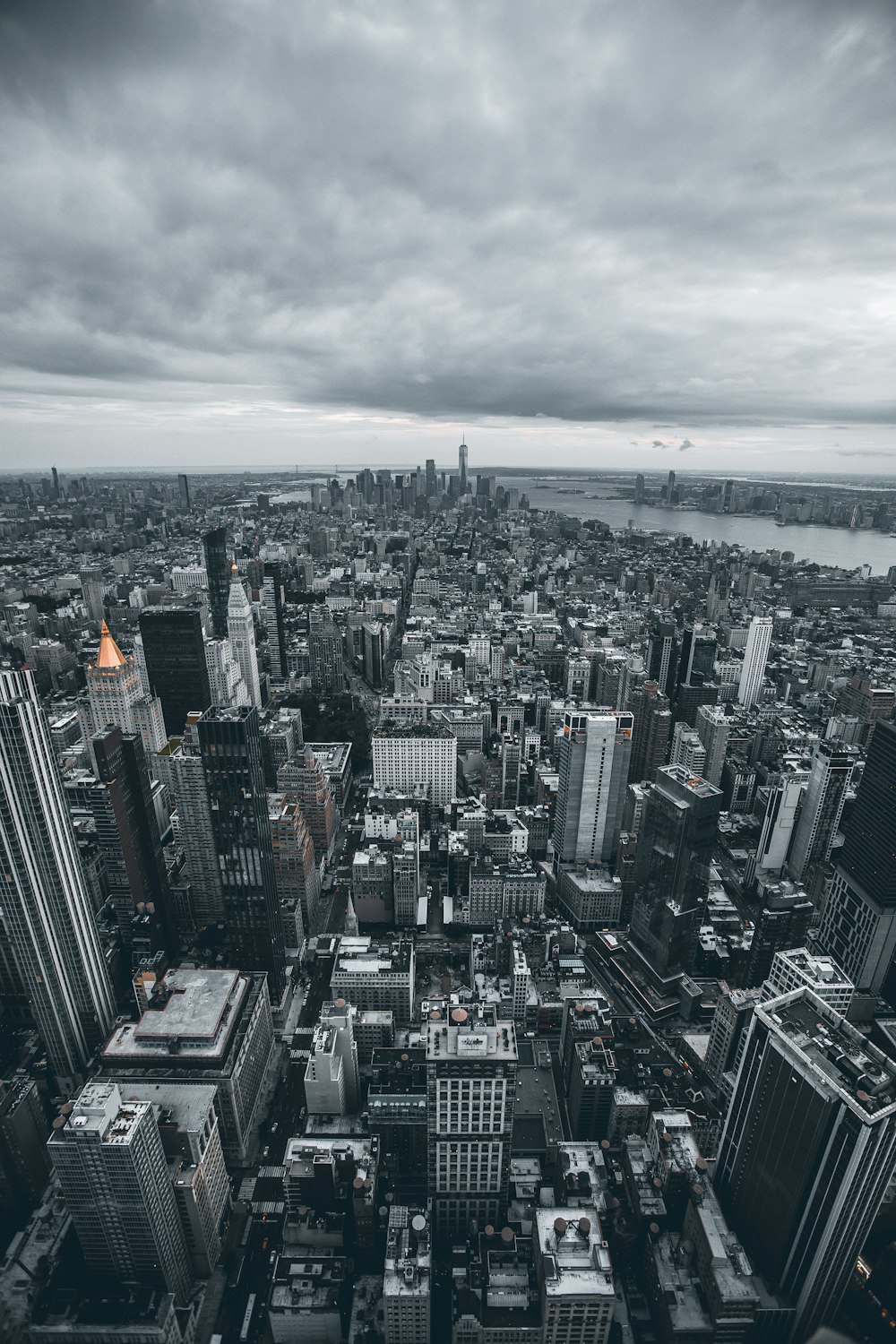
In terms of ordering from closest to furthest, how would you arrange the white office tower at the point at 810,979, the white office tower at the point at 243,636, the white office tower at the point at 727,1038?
the white office tower at the point at 810,979, the white office tower at the point at 727,1038, the white office tower at the point at 243,636

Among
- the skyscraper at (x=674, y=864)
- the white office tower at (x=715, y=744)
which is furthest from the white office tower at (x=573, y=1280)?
the white office tower at (x=715, y=744)

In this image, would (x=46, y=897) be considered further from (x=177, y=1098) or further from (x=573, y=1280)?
(x=573, y=1280)

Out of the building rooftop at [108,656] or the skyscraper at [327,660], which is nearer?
the building rooftop at [108,656]

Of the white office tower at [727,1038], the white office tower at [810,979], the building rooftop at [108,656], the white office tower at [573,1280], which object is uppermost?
the building rooftop at [108,656]

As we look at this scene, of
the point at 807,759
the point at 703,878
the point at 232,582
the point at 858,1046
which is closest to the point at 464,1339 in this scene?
the point at 858,1046

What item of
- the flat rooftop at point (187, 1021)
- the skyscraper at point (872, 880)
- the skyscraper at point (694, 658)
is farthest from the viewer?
the skyscraper at point (694, 658)

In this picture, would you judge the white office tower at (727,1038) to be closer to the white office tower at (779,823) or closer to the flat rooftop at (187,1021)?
the white office tower at (779,823)

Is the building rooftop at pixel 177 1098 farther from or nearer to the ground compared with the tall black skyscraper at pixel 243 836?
nearer to the ground
